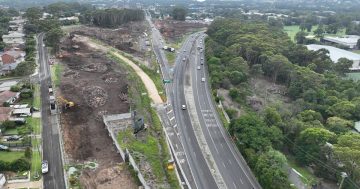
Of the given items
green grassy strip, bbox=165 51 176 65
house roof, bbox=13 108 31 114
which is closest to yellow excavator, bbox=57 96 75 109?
house roof, bbox=13 108 31 114

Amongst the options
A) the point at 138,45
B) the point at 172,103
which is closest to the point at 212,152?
the point at 172,103

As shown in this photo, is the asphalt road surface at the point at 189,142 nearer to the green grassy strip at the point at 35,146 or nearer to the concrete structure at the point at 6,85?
the green grassy strip at the point at 35,146

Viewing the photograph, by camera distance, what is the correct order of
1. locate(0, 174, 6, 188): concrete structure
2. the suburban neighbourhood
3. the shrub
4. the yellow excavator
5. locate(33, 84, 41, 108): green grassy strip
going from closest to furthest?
locate(0, 174, 6, 188): concrete structure
the shrub
the suburban neighbourhood
the yellow excavator
locate(33, 84, 41, 108): green grassy strip

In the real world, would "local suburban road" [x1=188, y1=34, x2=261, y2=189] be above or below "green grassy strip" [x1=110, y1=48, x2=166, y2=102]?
below

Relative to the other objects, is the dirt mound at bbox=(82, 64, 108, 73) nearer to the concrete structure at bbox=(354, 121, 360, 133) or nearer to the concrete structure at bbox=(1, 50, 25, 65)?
the concrete structure at bbox=(1, 50, 25, 65)

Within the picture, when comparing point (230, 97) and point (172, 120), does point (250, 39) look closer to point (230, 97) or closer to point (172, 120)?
point (230, 97)

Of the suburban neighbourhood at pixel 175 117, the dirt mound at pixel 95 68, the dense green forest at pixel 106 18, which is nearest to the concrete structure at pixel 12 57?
the suburban neighbourhood at pixel 175 117

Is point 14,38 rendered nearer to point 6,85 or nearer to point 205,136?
point 6,85
